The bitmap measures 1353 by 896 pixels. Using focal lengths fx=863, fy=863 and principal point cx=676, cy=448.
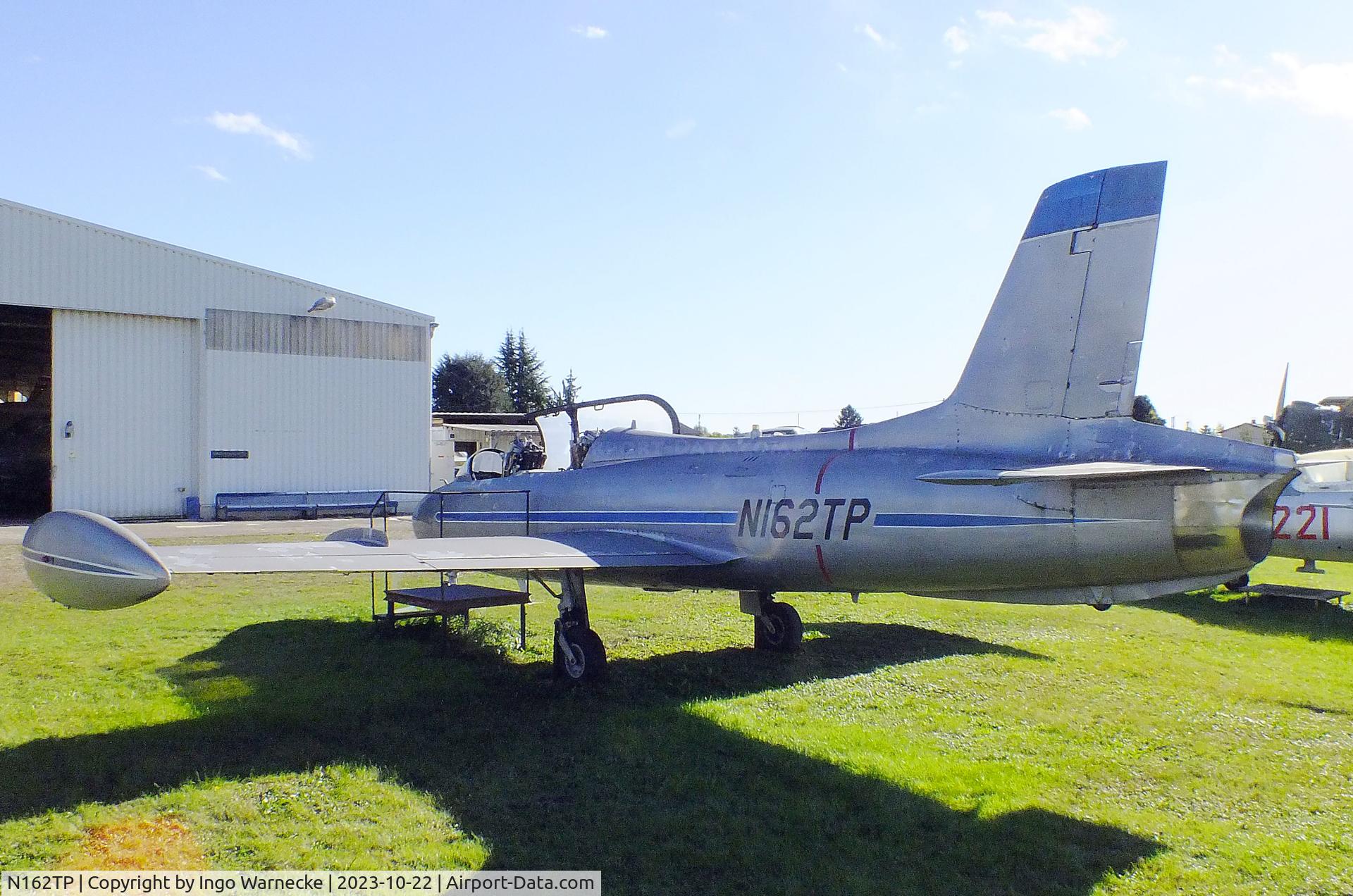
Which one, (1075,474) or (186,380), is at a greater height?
(1075,474)

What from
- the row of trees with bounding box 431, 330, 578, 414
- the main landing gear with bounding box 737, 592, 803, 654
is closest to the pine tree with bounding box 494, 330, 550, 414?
the row of trees with bounding box 431, 330, 578, 414

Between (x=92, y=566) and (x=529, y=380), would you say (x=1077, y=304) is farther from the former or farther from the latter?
(x=529, y=380)

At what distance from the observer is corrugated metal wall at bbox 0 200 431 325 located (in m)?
22.0

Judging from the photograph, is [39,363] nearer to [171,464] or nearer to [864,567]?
[171,464]

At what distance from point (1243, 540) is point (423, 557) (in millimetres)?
5638

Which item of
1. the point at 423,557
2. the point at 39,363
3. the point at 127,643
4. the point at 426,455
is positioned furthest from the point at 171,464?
the point at 423,557

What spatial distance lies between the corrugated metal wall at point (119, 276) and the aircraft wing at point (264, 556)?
64.7 ft

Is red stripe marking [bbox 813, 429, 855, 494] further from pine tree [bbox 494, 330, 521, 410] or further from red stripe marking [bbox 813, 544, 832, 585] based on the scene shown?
pine tree [bbox 494, 330, 521, 410]

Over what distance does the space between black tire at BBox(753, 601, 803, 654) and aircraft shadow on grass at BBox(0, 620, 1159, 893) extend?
30.4 inches

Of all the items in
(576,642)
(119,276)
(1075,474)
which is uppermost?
(119,276)

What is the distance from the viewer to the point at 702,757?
581cm

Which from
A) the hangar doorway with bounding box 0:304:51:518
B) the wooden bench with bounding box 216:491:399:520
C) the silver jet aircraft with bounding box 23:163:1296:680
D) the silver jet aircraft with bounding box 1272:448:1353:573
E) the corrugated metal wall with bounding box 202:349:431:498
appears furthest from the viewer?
the hangar doorway with bounding box 0:304:51:518

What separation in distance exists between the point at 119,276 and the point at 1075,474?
2590cm

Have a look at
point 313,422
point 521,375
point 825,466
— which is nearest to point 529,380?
point 521,375
